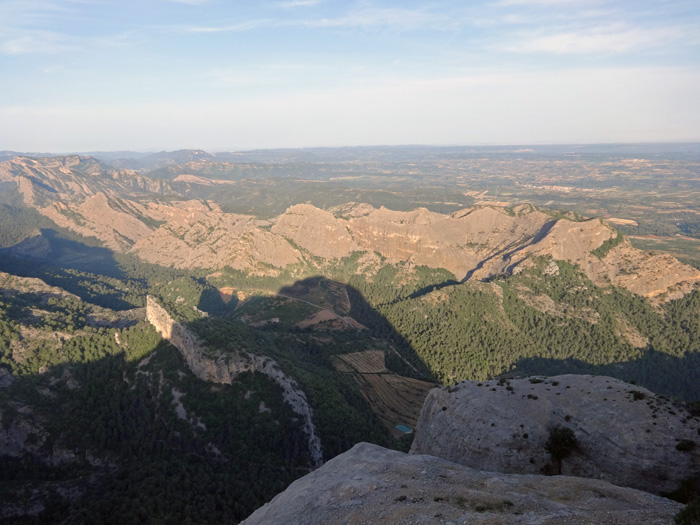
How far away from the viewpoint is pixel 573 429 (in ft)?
166

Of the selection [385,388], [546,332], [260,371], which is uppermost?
[260,371]

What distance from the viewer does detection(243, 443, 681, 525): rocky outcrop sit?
31.1 metres

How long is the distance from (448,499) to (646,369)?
6412 inches

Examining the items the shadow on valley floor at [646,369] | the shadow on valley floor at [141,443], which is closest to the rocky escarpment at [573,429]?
the shadow on valley floor at [141,443]

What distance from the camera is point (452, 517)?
3294cm

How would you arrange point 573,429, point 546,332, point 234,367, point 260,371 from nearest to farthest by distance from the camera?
point 573,429 < point 234,367 < point 260,371 < point 546,332

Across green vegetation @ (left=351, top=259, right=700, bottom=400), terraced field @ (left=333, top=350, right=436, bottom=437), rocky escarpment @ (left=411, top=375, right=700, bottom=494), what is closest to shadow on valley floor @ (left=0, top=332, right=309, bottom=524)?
terraced field @ (left=333, top=350, right=436, bottom=437)

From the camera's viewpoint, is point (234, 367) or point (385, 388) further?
point (385, 388)

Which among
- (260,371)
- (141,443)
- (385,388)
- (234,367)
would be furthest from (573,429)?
(141,443)

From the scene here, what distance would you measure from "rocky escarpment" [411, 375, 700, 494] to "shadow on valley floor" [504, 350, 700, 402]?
98.6 meters

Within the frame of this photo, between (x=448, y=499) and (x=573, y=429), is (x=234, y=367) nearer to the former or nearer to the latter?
(x=448, y=499)

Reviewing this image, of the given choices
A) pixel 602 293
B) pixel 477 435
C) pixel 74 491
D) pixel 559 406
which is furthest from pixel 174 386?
pixel 602 293

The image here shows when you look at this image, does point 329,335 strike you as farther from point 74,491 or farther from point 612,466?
point 612,466

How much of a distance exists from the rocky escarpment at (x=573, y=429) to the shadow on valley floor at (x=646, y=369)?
324 ft
